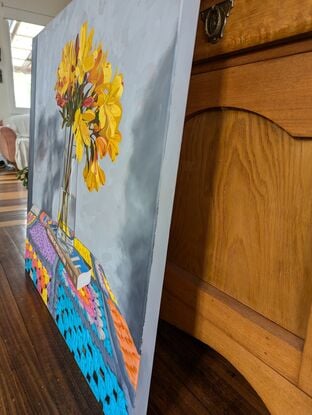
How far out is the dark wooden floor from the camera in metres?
0.55

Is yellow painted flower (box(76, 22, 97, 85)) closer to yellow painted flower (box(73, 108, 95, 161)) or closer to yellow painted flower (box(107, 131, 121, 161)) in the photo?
yellow painted flower (box(73, 108, 95, 161))

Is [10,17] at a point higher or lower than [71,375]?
higher

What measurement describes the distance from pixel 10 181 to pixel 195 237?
2.26 meters

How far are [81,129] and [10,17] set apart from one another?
11.8 ft

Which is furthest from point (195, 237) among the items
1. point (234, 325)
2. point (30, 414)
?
point (30, 414)

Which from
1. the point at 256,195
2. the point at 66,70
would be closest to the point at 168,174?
the point at 256,195

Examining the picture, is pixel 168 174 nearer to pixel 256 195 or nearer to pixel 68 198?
pixel 256 195

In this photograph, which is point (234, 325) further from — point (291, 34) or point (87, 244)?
point (291, 34)

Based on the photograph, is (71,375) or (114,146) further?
(71,375)

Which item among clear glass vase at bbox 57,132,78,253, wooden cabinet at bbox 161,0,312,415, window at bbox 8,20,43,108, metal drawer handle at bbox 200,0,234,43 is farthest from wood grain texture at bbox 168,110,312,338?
window at bbox 8,20,43,108

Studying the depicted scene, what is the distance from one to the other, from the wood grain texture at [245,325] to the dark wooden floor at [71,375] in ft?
0.57

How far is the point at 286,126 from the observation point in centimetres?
39

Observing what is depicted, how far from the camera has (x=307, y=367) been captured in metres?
0.38

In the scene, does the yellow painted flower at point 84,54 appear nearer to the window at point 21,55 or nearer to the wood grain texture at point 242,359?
the wood grain texture at point 242,359
